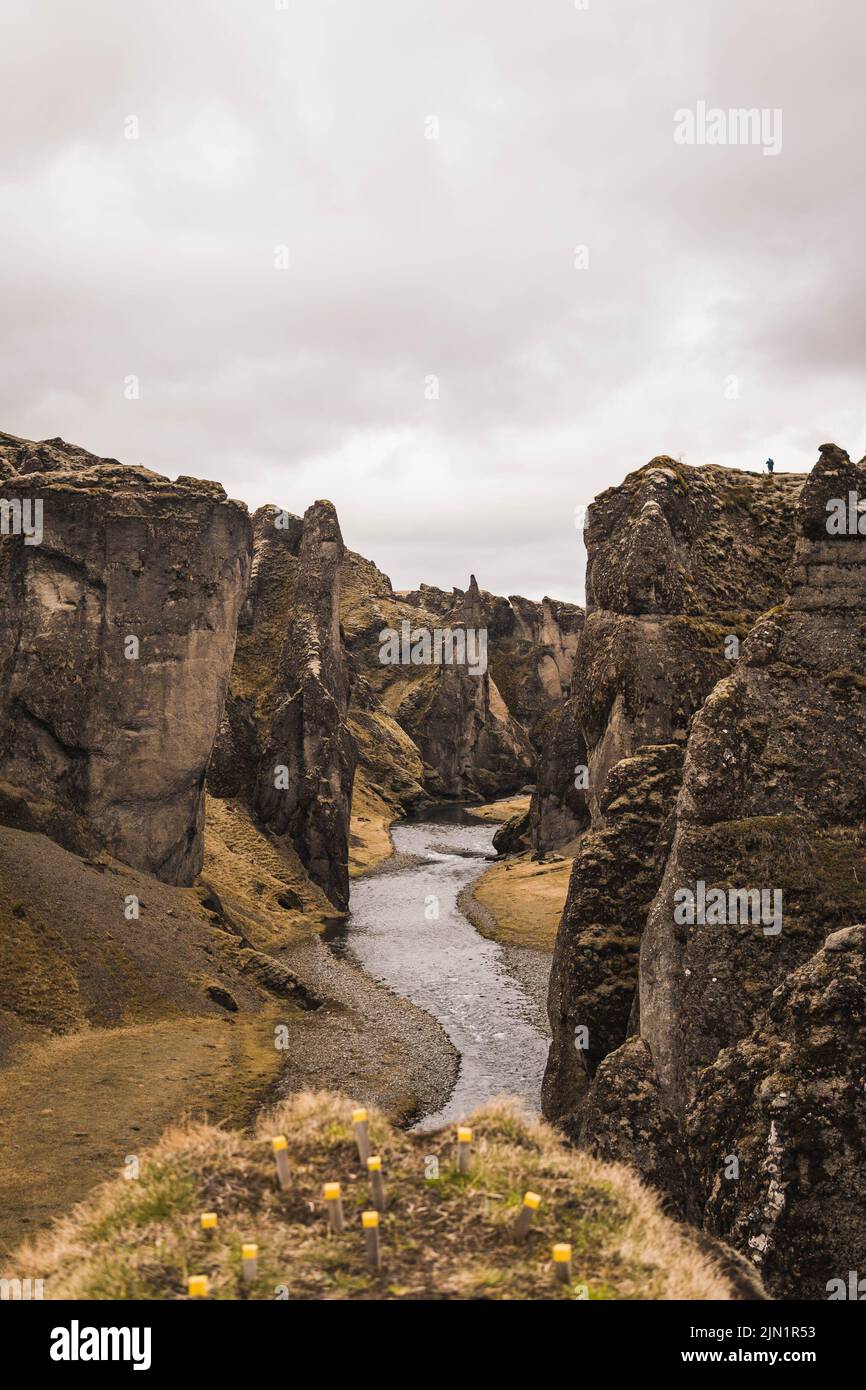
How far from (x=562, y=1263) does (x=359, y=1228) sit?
2.67 meters

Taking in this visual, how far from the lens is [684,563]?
33344 millimetres

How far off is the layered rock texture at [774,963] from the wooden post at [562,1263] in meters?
6.88

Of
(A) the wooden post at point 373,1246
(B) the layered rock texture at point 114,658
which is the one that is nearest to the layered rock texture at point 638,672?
(A) the wooden post at point 373,1246

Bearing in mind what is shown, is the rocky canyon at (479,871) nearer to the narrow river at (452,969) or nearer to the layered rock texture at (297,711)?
the layered rock texture at (297,711)

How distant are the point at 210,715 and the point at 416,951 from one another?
21.5 meters

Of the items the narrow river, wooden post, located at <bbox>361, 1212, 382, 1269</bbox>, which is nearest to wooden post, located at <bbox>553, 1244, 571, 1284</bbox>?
wooden post, located at <bbox>361, 1212, 382, 1269</bbox>

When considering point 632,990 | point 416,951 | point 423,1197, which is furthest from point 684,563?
point 416,951

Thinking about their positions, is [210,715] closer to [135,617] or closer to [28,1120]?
[135,617]

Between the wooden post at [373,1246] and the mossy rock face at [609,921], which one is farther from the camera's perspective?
the mossy rock face at [609,921]

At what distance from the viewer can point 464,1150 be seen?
14109 mm

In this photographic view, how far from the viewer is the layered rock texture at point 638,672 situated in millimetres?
28203

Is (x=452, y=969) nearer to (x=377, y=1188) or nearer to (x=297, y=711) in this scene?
(x=297, y=711)

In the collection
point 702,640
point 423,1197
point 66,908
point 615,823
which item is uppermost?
point 702,640

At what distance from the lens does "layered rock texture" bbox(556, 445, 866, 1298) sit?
1703 cm
